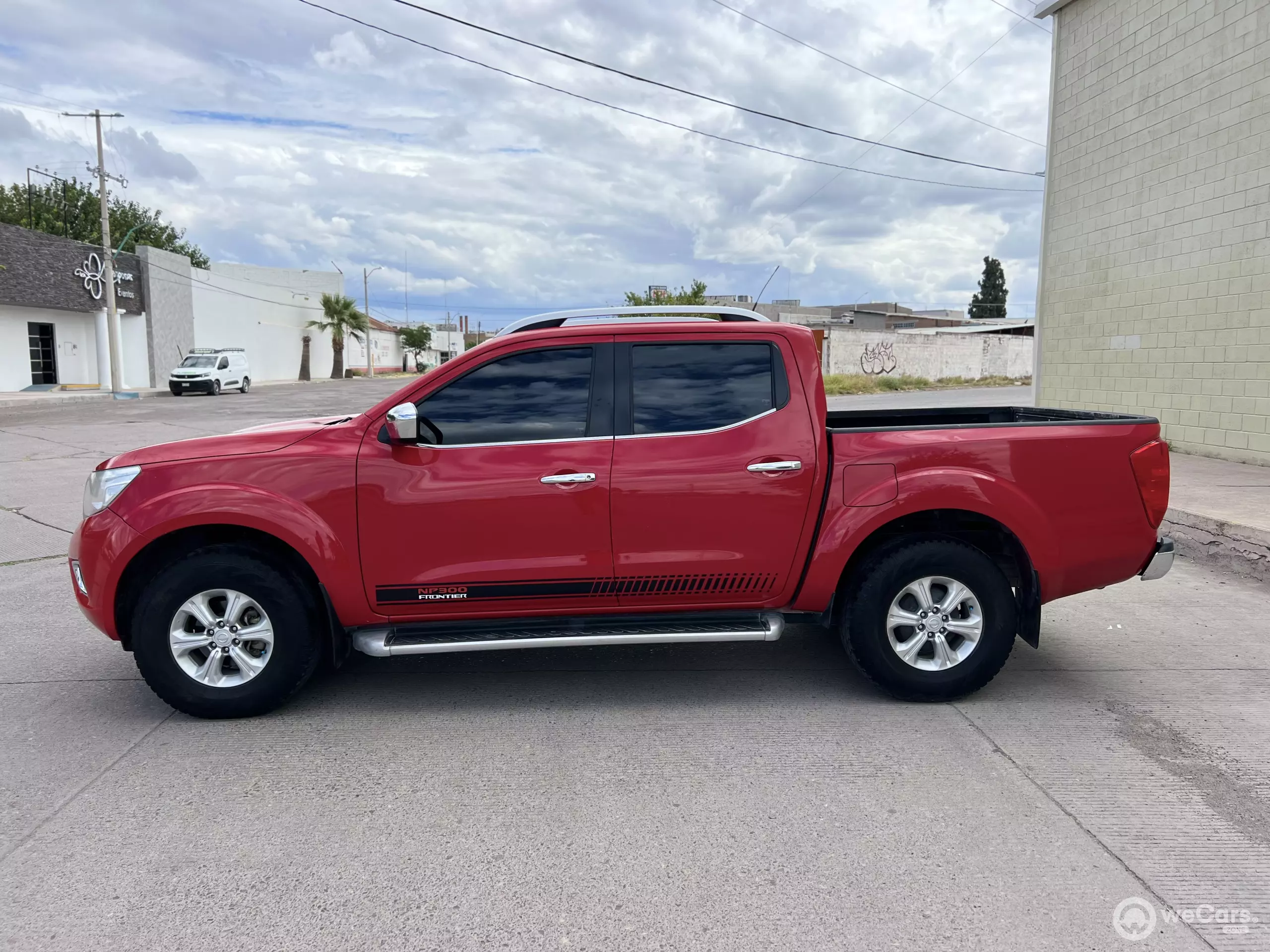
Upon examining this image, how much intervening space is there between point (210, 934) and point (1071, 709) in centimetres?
390

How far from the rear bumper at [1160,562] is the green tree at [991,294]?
92.4 meters

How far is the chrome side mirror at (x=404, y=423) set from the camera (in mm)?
3996

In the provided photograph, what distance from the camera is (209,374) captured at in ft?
116

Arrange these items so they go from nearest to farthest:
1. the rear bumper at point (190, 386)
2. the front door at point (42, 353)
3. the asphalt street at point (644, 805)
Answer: the asphalt street at point (644, 805) < the rear bumper at point (190, 386) < the front door at point (42, 353)

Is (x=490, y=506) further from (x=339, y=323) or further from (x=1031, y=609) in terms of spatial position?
(x=339, y=323)

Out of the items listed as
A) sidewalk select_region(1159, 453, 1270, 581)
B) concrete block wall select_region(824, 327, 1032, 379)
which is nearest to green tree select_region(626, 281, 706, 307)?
concrete block wall select_region(824, 327, 1032, 379)

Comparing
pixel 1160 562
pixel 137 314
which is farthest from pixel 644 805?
pixel 137 314

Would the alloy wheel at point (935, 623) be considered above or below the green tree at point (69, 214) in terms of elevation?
below

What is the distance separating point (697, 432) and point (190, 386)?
36.0 m

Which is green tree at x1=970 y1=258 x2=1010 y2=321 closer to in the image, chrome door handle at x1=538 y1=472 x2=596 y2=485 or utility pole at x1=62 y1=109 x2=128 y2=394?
utility pole at x1=62 y1=109 x2=128 y2=394

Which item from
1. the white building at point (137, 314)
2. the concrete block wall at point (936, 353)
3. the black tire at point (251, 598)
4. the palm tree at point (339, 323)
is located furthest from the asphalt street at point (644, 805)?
the palm tree at point (339, 323)

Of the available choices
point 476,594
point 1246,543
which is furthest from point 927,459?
point 1246,543

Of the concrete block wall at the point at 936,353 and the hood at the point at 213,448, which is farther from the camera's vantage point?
the concrete block wall at the point at 936,353

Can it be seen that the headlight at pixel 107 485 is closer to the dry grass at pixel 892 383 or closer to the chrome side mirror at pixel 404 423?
the chrome side mirror at pixel 404 423
